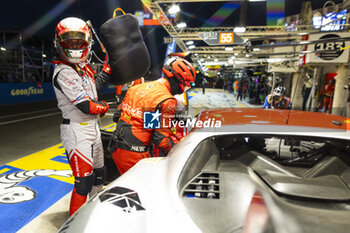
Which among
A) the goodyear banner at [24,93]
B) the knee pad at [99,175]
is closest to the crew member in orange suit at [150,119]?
the knee pad at [99,175]

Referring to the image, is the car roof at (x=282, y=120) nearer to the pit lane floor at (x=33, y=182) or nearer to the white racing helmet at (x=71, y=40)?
the white racing helmet at (x=71, y=40)

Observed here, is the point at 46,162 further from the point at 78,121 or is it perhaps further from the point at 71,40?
the point at 71,40

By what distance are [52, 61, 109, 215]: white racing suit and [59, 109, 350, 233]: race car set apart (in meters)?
0.70

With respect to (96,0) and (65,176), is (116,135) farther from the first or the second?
(96,0)

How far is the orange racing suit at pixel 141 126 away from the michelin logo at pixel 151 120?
3cm

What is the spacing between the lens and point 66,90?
1972 mm

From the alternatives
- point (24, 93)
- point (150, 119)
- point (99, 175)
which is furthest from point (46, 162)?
point (24, 93)

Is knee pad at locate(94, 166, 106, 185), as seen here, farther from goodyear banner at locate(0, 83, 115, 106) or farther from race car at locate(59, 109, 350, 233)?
goodyear banner at locate(0, 83, 115, 106)

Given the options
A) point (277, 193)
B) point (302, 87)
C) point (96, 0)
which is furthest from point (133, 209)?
point (96, 0)

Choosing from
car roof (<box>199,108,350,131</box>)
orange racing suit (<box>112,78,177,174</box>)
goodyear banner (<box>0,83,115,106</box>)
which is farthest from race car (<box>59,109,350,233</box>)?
goodyear banner (<box>0,83,115,106</box>)

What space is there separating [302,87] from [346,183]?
1342 centimetres

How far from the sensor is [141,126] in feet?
7.35

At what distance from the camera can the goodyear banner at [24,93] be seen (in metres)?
12.2

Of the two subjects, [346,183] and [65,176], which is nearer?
[346,183]
